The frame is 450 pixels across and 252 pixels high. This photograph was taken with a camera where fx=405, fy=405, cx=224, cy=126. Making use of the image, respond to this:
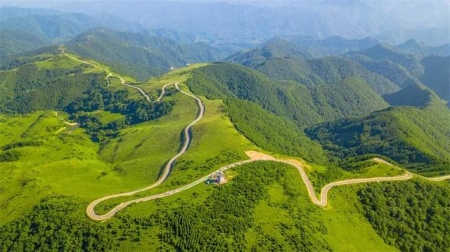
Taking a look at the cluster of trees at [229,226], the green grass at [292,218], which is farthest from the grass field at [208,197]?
the cluster of trees at [229,226]

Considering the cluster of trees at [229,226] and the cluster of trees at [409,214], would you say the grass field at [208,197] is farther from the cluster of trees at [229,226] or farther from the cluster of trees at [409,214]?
the cluster of trees at [409,214]

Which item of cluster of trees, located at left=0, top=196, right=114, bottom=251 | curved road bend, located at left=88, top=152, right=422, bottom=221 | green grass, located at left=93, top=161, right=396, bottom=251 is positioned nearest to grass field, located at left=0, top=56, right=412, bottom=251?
green grass, located at left=93, top=161, right=396, bottom=251

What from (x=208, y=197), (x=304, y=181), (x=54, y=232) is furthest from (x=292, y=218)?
(x=54, y=232)

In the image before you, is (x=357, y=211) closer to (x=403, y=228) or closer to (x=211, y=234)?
(x=403, y=228)

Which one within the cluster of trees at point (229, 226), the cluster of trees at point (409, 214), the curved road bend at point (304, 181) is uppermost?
the cluster of trees at point (229, 226)

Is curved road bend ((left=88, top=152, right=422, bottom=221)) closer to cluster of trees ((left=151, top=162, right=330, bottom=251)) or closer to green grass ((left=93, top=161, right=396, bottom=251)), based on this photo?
green grass ((left=93, top=161, right=396, bottom=251))

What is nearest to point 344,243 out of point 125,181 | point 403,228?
point 403,228
